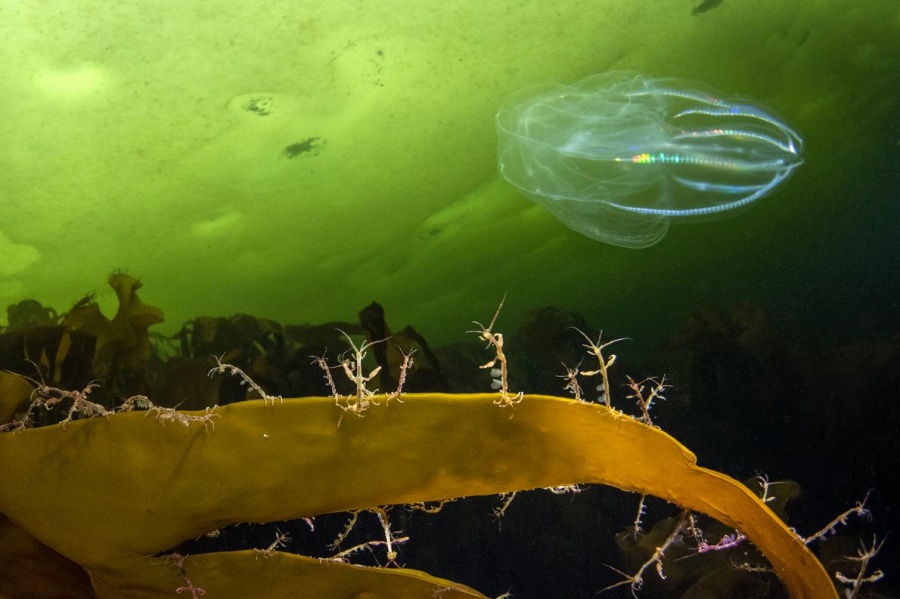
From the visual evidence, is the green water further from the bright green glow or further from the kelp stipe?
the kelp stipe

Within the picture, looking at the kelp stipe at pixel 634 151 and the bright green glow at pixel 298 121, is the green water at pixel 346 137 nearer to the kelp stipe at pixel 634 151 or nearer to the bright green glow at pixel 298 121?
the bright green glow at pixel 298 121

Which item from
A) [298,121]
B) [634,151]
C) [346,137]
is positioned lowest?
[634,151]

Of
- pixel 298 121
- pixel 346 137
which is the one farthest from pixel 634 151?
pixel 298 121

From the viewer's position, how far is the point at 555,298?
7586 millimetres

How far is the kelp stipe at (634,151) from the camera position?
13.7 feet

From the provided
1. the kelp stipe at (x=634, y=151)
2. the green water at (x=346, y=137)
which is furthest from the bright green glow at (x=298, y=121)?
the kelp stipe at (x=634, y=151)

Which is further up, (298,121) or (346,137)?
(298,121)

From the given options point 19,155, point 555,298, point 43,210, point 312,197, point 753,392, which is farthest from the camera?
point 555,298

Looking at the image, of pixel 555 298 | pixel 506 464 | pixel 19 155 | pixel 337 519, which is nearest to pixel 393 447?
pixel 506 464

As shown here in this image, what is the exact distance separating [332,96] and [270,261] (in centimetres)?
192

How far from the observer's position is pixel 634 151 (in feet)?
14.2

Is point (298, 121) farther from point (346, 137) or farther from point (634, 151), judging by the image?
point (634, 151)

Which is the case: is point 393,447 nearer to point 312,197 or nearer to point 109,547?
point 109,547

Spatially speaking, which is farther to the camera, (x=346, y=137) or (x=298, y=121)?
(x=346, y=137)
